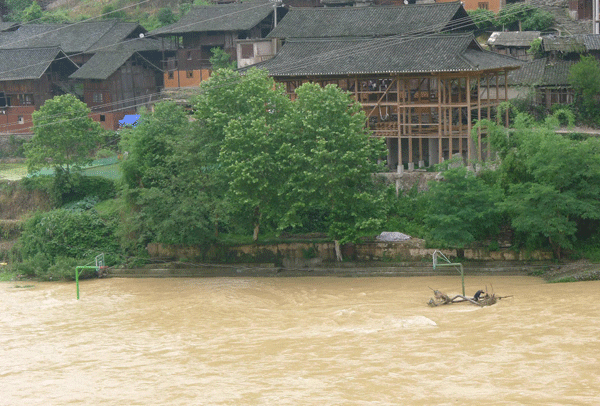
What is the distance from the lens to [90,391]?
755 inches

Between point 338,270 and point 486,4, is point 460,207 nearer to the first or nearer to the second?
point 338,270

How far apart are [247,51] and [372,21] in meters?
7.82

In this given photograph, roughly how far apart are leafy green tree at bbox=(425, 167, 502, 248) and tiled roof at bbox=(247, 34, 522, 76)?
5.18 m

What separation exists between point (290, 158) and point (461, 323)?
1021 centimetres

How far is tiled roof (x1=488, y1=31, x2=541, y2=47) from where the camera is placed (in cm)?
4281

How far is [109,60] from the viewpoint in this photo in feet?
157

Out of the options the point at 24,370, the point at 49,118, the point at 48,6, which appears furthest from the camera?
the point at 48,6

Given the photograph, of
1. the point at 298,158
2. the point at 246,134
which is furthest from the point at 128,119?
the point at 298,158

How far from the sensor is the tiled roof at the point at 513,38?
4281 centimetres

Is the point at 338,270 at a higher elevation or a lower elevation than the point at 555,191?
lower

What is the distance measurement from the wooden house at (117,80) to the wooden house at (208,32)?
1.39 m

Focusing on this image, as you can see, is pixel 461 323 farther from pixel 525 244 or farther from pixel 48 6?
pixel 48 6

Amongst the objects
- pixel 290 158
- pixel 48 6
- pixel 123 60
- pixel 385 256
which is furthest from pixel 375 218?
pixel 48 6

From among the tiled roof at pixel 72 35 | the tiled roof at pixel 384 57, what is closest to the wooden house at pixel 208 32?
the tiled roof at pixel 72 35
